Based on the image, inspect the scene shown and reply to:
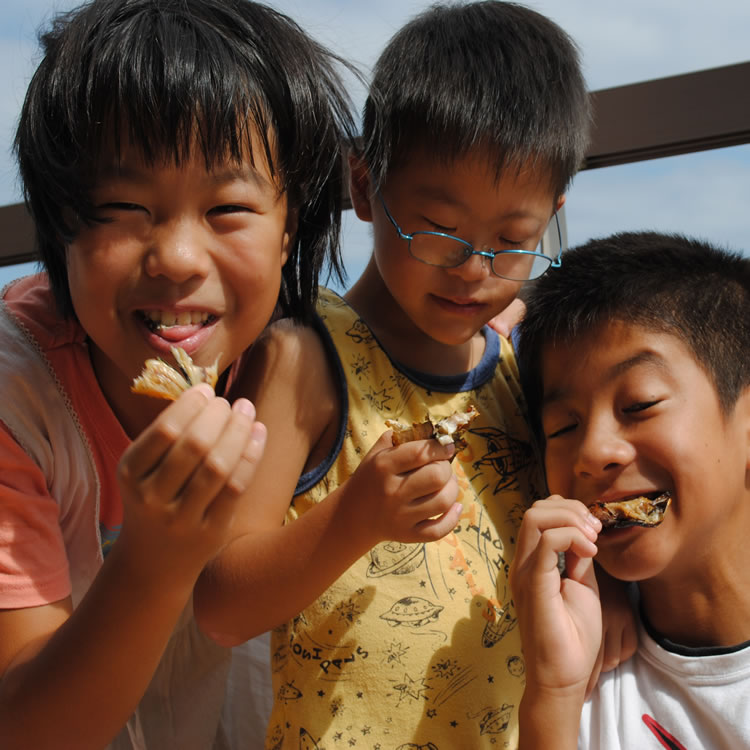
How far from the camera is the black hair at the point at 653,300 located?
4.10ft

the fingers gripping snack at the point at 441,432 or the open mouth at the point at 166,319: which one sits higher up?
the open mouth at the point at 166,319

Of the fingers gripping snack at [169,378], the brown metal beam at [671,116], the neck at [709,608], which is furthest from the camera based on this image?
the brown metal beam at [671,116]

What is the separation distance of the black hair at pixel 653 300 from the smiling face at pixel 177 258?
45 cm

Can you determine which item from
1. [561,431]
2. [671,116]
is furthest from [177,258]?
[671,116]

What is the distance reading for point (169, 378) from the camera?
988 millimetres

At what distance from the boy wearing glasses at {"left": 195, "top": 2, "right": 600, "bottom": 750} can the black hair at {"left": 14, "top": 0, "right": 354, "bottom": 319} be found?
13 cm

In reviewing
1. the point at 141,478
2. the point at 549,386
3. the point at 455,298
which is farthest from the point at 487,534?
the point at 141,478

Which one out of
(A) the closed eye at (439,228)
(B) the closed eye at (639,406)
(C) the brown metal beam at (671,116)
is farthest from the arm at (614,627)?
(C) the brown metal beam at (671,116)

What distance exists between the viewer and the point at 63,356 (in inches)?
50.4

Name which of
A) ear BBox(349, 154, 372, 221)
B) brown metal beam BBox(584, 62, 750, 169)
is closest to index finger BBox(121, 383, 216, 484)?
ear BBox(349, 154, 372, 221)

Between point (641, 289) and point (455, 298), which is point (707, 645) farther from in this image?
point (455, 298)

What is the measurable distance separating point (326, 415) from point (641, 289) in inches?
19.8

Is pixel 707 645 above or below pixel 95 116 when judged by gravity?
below

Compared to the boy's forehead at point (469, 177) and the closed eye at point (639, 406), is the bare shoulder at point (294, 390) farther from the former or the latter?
the closed eye at point (639, 406)
